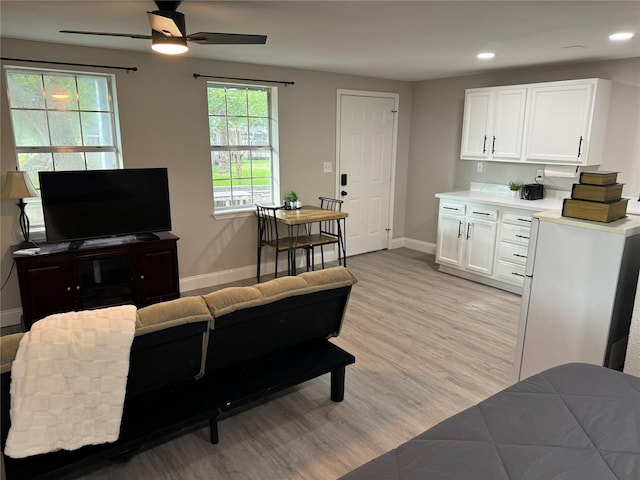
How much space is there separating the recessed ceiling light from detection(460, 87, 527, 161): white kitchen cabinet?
50.7 inches

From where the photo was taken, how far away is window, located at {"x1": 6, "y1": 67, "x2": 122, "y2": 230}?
371 cm

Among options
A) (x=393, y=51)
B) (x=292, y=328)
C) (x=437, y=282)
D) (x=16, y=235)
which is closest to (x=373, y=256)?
(x=437, y=282)

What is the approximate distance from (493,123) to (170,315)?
4428 millimetres

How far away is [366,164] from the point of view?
19.7 feet

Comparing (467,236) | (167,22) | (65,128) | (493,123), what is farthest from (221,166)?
(493,123)

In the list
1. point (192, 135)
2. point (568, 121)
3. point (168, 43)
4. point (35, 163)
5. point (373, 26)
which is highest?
point (373, 26)

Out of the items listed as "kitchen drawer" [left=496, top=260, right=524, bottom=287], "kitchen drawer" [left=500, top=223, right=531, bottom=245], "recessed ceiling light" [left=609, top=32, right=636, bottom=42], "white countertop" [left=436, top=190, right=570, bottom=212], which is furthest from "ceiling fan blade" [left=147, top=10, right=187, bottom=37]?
"kitchen drawer" [left=496, top=260, right=524, bottom=287]

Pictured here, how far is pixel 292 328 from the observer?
246cm

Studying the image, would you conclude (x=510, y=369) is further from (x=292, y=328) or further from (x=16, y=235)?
(x=16, y=235)

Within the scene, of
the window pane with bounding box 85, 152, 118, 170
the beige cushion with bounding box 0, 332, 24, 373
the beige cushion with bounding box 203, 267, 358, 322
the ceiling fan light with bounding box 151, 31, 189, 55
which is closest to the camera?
the beige cushion with bounding box 0, 332, 24, 373

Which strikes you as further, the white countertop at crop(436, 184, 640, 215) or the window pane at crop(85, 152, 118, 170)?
the white countertop at crop(436, 184, 640, 215)

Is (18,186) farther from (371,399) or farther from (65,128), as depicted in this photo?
(371,399)

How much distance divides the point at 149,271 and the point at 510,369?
126 inches

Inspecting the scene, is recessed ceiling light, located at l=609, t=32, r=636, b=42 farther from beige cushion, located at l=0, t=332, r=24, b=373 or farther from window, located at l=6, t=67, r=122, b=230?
window, located at l=6, t=67, r=122, b=230
